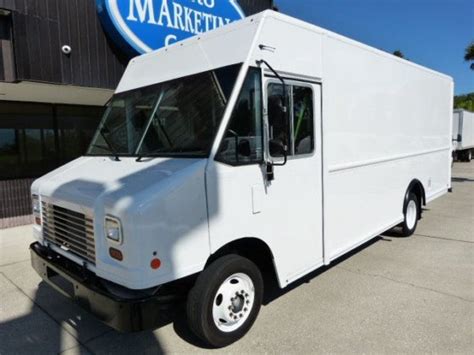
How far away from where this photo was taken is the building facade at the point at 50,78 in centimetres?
634

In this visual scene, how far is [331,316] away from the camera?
12.0ft

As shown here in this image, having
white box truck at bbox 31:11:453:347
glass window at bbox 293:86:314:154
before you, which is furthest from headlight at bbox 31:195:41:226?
glass window at bbox 293:86:314:154

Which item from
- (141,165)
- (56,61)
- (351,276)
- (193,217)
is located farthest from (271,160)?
(56,61)

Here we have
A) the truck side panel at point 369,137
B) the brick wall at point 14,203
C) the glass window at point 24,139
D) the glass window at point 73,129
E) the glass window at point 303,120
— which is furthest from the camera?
the glass window at point 73,129

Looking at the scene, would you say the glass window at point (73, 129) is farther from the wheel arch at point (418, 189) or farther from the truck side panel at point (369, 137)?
the wheel arch at point (418, 189)

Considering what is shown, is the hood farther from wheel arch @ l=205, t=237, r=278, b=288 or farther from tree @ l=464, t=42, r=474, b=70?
tree @ l=464, t=42, r=474, b=70

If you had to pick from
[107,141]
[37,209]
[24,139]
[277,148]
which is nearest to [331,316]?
[277,148]

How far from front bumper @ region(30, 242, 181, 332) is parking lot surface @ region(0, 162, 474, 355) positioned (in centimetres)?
57

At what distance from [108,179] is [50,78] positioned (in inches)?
180

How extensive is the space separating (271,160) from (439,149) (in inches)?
222

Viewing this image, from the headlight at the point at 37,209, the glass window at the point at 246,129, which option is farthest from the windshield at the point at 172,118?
the headlight at the point at 37,209

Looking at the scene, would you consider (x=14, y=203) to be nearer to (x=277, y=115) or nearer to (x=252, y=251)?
(x=252, y=251)

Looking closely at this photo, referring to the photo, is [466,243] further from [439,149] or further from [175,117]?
[175,117]

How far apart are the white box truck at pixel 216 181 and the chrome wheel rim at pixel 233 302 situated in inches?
0.5
